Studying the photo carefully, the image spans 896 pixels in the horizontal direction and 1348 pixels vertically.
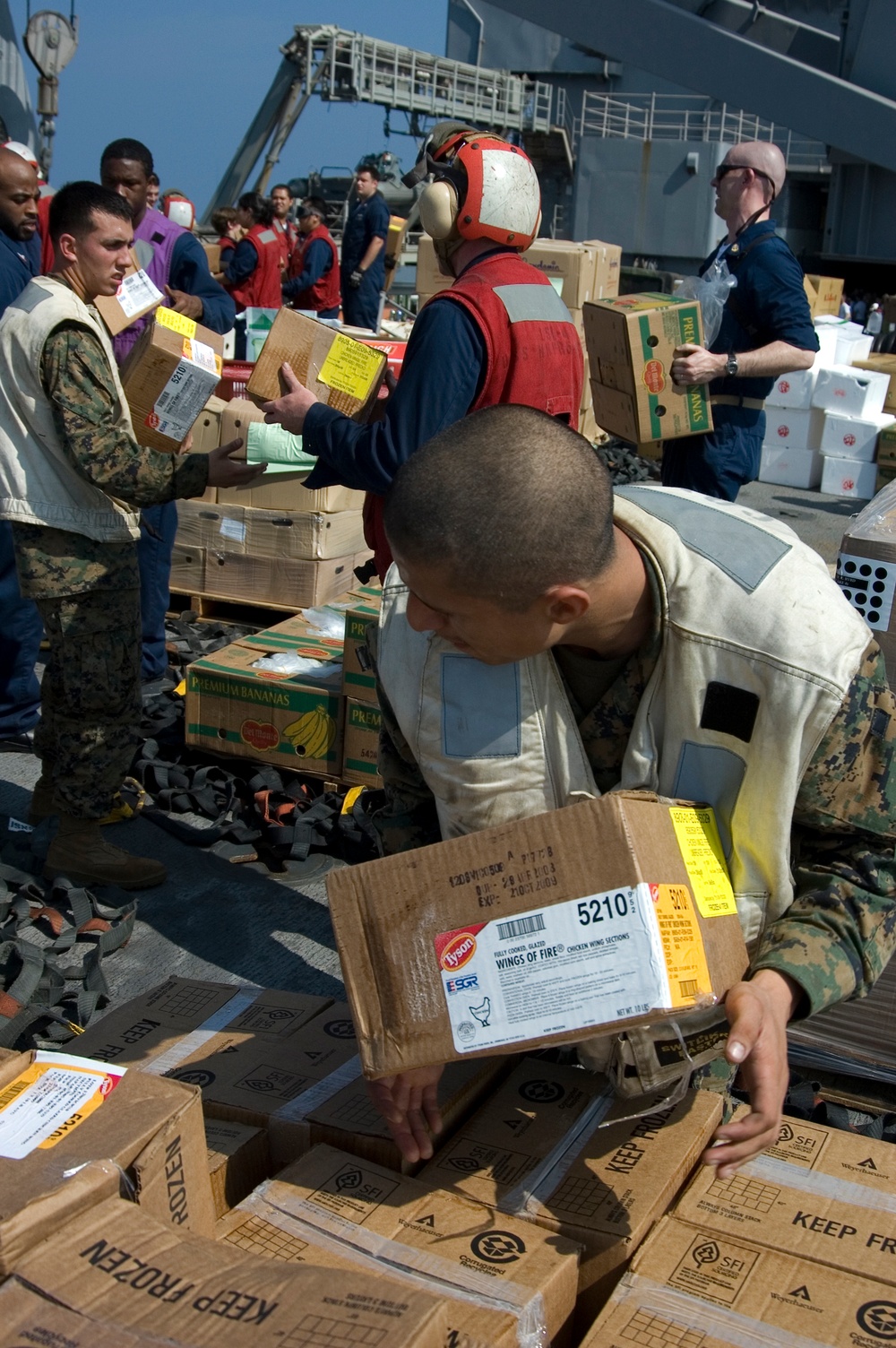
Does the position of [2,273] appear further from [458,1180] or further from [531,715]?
[458,1180]

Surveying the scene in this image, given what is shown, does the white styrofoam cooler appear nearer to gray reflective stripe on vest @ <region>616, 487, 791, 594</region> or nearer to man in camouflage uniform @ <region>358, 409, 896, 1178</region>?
gray reflective stripe on vest @ <region>616, 487, 791, 594</region>

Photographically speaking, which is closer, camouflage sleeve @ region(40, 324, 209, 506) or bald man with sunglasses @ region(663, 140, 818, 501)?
camouflage sleeve @ region(40, 324, 209, 506)

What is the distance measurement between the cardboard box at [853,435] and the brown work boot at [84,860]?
7.65 meters

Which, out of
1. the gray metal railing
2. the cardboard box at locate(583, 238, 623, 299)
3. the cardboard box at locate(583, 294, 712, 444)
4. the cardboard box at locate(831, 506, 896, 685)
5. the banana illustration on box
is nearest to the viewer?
the cardboard box at locate(831, 506, 896, 685)

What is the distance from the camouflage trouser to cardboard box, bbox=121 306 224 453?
0.52 m

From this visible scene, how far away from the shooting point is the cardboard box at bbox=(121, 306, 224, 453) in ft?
12.0

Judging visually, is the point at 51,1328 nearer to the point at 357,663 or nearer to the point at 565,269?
the point at 357,663

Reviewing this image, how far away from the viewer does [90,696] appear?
3770 mm

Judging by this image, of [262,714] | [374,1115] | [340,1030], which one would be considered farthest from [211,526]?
[374,1115]

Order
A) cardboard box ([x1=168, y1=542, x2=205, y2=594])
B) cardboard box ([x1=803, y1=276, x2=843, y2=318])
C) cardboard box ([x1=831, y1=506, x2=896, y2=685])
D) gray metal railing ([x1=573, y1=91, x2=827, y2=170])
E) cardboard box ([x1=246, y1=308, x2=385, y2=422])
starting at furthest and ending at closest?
gray metal railing ([x1=573, y1=91, x2=827, y2=170]), cardboard box ([x1=803, y1=276, x2=843, y2=318]), cardboard box ([x1=168, y1=542, x2=205, y2=594]), cardboard box ([x1=246, y1=308, x2=385, y2=422]), cardboard box ([x1=831, y1=506, x2=896, y2=685])

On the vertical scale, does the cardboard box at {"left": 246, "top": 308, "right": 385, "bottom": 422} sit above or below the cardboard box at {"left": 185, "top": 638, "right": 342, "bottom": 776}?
above

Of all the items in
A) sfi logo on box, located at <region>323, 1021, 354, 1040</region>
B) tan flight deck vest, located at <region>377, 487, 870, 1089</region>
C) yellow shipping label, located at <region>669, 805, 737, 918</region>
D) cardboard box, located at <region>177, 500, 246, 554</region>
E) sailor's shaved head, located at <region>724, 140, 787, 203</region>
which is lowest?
sfi logo on box, located at <region>323, 1021, 354, 1040</region>

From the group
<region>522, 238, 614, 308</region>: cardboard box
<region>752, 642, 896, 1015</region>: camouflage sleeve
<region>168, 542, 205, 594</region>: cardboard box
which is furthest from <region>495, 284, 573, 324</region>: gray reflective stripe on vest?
<region>522, 238, 614, 308</region>: cardboard box

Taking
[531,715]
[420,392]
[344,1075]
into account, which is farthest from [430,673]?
[420,392]
